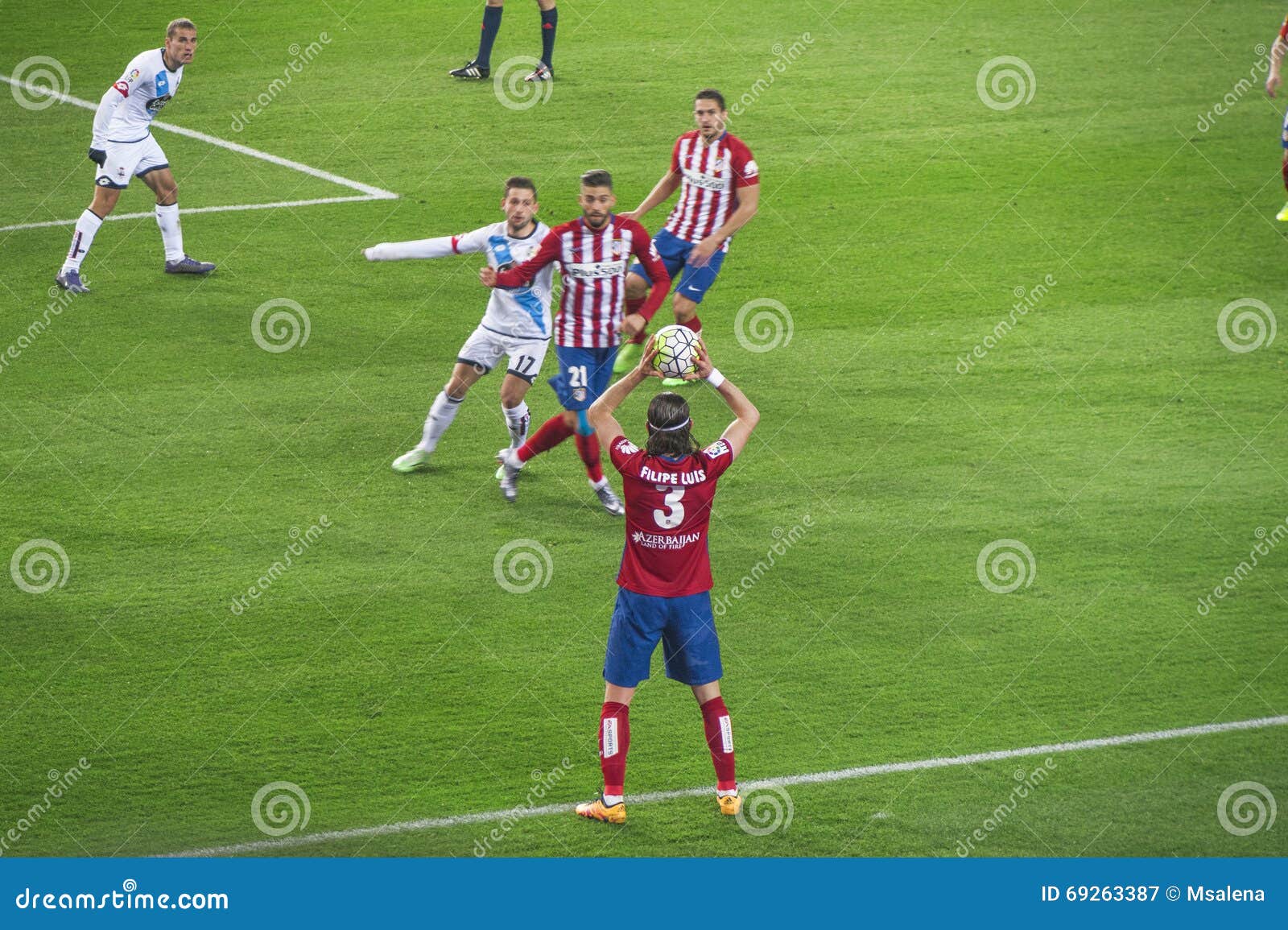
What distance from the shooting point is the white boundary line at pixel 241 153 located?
15.7m

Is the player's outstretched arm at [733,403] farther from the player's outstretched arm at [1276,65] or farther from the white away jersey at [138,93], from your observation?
the player's outstretched arm at [1276,65]

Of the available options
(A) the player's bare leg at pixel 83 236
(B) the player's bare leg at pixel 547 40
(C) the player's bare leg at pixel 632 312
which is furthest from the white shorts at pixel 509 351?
(B) the player's bare leg at pixel 547 40

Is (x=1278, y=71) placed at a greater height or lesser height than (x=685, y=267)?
greater

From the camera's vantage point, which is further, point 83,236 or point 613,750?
point 83,236

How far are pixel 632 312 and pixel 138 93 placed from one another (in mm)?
5423

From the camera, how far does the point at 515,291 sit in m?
10.5

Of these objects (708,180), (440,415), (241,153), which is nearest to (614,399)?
(440,415)

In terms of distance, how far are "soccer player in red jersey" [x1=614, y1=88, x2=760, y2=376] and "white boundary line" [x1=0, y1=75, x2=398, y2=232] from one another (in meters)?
4.81

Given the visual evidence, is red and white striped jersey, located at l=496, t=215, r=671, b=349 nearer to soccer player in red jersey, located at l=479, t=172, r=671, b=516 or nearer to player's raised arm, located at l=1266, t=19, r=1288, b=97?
soccer player in red jersey, located at l=479, t=172, r=671, b=516

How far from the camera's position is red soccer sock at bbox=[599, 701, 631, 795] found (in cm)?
732

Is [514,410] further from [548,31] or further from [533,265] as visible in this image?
[548,31]

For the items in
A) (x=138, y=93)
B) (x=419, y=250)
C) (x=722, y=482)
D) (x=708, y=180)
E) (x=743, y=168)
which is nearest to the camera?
(x=419, y=250)

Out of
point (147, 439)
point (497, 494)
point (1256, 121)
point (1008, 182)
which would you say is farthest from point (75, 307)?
point (1256, 121)

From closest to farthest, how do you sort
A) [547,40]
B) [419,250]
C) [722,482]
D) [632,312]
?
[419,250], [722,482], [632,312], [547,40]
